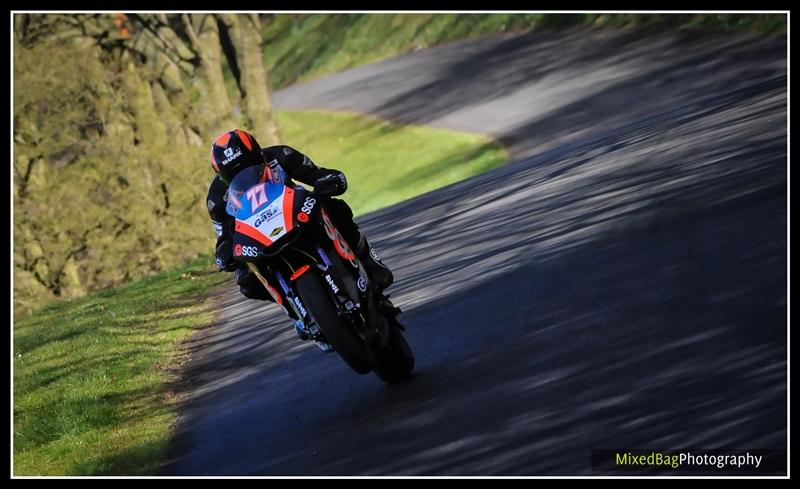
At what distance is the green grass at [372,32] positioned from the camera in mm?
43188

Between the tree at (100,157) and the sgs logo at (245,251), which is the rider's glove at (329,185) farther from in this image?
the tree at (100,157)

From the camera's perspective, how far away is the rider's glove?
9055 mm

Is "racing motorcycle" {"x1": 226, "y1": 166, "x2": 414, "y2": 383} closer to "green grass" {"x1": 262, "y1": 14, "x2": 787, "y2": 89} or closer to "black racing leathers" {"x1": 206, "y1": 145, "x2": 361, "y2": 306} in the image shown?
"black racing leathers" {"x1": 206, "y1": 145, "x2": 361, "y2": 306}

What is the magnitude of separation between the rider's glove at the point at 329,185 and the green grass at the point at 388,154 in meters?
19.0

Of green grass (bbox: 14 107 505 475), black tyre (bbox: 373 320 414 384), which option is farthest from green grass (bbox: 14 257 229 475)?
black tyre (bbox: 373 320 414 384)

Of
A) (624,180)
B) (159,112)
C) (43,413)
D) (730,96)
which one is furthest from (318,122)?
(43,413)

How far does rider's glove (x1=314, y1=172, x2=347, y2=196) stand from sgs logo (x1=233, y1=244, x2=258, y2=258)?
551 millimetres

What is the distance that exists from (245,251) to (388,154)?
85.2ft

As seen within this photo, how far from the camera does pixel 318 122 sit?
40.7 metres

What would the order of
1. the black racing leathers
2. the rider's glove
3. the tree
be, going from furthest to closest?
the tree < the black racing leathers < the rider's glove

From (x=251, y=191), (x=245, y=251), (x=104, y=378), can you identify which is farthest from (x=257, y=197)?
(x=104, y=378)

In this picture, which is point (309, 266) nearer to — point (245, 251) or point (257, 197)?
point (245, 251)

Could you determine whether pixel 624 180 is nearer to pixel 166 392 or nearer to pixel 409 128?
pixel 166 392
